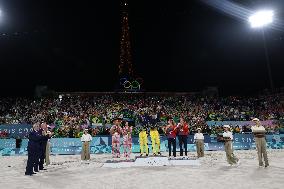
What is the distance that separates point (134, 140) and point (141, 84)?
23252 mm

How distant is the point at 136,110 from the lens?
35531 mm

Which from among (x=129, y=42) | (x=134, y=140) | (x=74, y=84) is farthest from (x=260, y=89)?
(x=134, y=140)

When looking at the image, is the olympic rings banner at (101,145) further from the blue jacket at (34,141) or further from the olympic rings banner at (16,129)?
the blue jacket at (34,141)

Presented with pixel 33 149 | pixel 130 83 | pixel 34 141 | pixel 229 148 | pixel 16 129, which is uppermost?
pixel 130 83

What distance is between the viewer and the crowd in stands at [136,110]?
3030 centimetres

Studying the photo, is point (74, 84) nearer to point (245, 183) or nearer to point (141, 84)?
point (141, 84)

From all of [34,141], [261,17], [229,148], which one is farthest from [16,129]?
[261,17]

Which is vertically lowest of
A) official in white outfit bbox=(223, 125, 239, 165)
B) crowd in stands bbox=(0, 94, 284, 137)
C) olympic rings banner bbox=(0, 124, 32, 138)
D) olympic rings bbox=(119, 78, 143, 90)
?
official in white outfit bbox=(223, 125, 239, 165)

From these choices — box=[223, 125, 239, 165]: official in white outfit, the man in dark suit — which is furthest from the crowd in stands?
the man in dark suit

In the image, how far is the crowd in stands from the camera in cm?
3030

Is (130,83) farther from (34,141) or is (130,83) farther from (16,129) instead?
(34,141)

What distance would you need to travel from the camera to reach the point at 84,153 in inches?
703

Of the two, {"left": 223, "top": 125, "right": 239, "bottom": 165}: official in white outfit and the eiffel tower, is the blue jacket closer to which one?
{"left": 223, "top": 125, "right": 239, "bottom": 165}: official in white outfit

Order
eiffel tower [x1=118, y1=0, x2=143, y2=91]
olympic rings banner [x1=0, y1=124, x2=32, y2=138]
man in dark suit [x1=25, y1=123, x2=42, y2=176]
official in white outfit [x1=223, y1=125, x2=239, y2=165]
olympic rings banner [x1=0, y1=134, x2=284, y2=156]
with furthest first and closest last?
1. eiffel tower [x1=118, y1=0, x2=143, y2=91]
2. olympic rings banner [x1=0, y1=124, x2=32, y2=138]
3. olympic rings banner [x1=0, y1=134, x2=284, y2=156]
4. official in white outfit [x1=223, y1=125, x2=239, y2=165]
5. man in dark suit [x1=25, y1=123, x2=42, y2=176]
